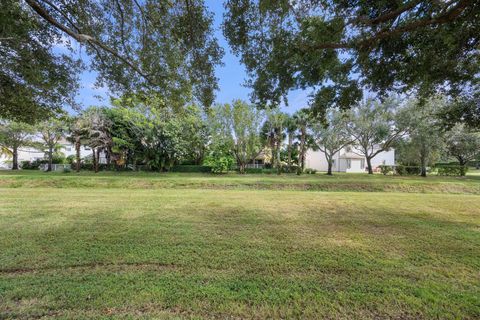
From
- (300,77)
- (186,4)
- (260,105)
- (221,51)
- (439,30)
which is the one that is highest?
(186,4)

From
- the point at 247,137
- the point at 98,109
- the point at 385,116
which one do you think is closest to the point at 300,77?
the point at 247,137

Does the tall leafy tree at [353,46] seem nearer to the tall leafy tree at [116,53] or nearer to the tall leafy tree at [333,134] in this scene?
the tall leafy tree at [116,53]

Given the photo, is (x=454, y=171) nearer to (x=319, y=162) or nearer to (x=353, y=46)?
(x=319, y=162)

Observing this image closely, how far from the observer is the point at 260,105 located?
616 centimetres

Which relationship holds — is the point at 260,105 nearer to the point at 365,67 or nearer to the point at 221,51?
the point at 221,51

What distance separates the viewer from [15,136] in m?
27.9

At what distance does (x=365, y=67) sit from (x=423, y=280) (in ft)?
14.4

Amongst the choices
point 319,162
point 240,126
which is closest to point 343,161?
point 319,162

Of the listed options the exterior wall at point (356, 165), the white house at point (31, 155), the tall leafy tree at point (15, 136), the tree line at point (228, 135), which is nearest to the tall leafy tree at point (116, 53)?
the tree line at point (228, 135)

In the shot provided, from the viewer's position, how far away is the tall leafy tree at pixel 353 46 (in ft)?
14.0

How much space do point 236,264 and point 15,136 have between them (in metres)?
36.7

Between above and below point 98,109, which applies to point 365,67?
below

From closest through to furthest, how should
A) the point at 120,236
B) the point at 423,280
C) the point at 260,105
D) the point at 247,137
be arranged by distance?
1. the point at 423,280
2. the point at 120,236
3. the point at 260,105
4. the point at 247,137

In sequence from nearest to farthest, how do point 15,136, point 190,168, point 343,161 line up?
point 190,168
point 15,136
point 343,161
